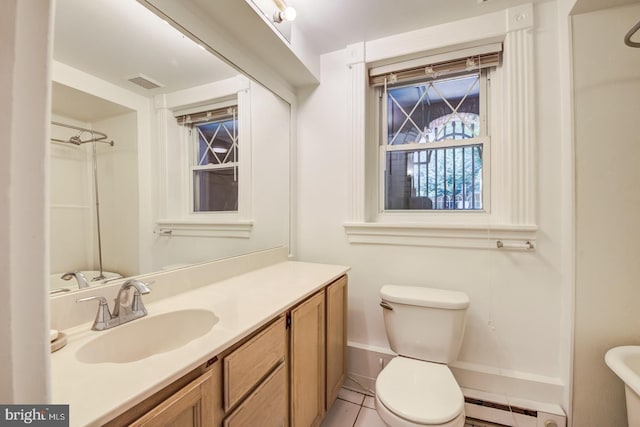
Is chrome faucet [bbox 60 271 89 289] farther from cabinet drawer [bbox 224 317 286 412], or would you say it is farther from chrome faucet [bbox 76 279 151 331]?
cabinet drawer [bbox 224 317 286 412]

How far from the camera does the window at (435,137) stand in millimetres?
1673

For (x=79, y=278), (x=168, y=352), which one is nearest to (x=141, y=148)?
(x=79, y=278)

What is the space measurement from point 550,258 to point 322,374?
1.38m

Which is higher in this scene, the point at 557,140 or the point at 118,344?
the point at 557,140

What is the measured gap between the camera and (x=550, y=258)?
144cm

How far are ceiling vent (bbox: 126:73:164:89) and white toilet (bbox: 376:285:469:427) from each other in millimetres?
1566

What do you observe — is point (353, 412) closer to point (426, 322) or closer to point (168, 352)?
point (426, 322)

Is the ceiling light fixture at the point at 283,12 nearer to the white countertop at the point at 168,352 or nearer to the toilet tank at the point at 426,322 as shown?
the white countertop at the point at 168,352

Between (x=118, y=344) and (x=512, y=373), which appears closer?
(x=118, y=344)

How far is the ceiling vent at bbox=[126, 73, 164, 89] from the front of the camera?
1093 mm

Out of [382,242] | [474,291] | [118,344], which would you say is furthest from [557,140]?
[118,344]

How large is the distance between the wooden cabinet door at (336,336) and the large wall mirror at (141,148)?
597 mm

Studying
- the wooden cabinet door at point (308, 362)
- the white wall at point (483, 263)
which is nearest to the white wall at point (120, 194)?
the wooden cabinet door at point (308, 362)

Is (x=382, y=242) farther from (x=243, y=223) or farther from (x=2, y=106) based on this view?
(x=2, y=106)
